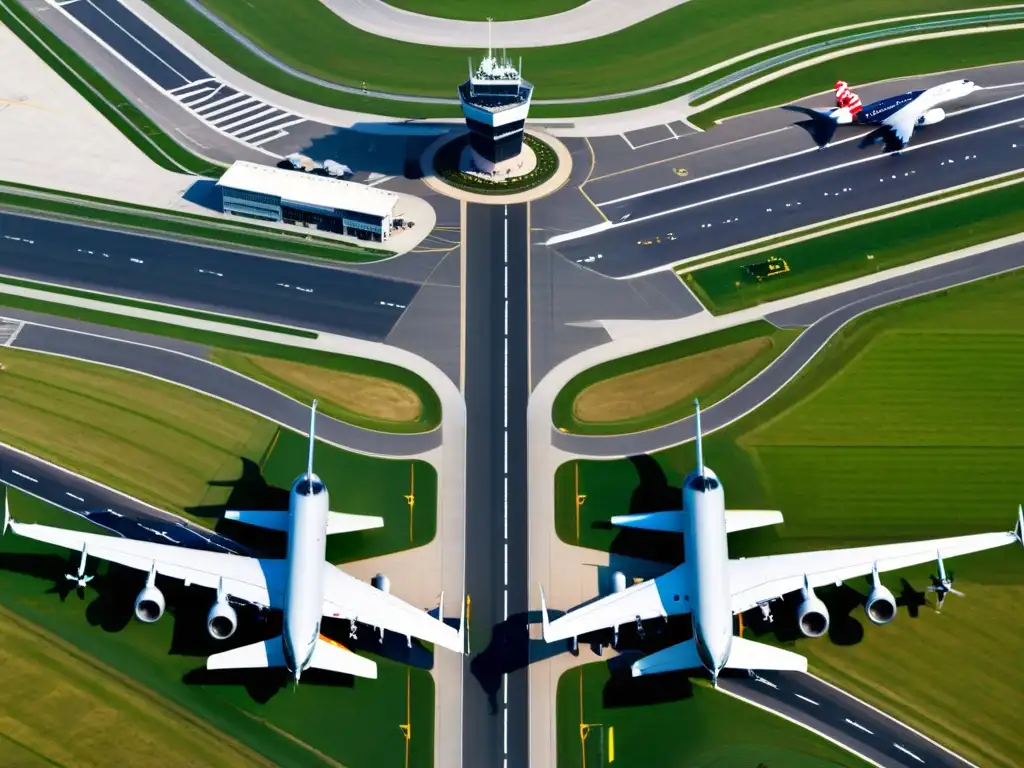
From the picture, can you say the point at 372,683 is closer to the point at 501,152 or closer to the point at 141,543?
the point at 141,543

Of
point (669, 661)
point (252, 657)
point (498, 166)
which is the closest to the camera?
point (252, 657)

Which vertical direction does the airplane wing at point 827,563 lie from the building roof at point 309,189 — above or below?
below

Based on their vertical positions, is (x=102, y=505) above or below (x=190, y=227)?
below

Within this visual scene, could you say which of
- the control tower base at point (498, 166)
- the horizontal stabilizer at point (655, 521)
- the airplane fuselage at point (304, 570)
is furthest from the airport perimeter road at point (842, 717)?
the control tower base at point (498, 166)

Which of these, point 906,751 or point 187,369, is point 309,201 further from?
point 906,751

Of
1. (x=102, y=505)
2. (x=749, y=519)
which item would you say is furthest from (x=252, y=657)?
(x=749, y=519)

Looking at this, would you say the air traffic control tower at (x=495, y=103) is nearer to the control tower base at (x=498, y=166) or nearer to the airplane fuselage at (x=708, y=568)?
the control tower base at (x=498, y=166)
